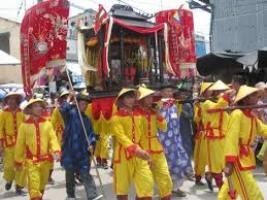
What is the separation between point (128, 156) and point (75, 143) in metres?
1.46

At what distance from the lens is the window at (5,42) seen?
1215 inches

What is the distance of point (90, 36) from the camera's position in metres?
10.6

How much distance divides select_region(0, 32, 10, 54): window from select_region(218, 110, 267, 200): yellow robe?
26482 mm

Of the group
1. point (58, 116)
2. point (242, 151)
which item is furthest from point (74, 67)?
point (242, 151)

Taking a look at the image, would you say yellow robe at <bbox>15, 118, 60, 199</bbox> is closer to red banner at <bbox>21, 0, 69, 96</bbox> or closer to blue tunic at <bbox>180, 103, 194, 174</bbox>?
red banner at <bbox>21, 0, 69, 96</bbox>

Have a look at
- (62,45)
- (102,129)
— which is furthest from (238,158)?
(102,129)

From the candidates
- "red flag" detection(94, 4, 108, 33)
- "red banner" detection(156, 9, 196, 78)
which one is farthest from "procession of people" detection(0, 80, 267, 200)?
"red banner" detection(156, 9, 196, 78)

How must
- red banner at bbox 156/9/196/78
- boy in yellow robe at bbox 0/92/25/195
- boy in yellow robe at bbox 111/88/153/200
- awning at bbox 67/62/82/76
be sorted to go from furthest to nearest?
awning at bbox 67/62/82/76 → red banner at bbox 156/9/196/78 → boy in yellow robe at bbox 0/92/25/195 → boy in yellow robe at bbox 111/88/153/200

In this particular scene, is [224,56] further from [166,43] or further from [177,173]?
[177,173]

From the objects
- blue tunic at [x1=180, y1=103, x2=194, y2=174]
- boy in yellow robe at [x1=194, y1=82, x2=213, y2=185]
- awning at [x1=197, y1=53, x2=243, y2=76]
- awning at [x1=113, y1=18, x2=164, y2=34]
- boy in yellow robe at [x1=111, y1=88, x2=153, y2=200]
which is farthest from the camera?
awning at [x1=197, y1=53, x2=243, y2=76]

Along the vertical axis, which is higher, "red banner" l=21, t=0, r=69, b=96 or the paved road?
"red banner" l=21, t=0, r=69, b=96

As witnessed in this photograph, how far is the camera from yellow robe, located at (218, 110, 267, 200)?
5590mm

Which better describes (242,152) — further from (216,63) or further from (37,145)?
(216,63)

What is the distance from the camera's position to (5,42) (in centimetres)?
3141
